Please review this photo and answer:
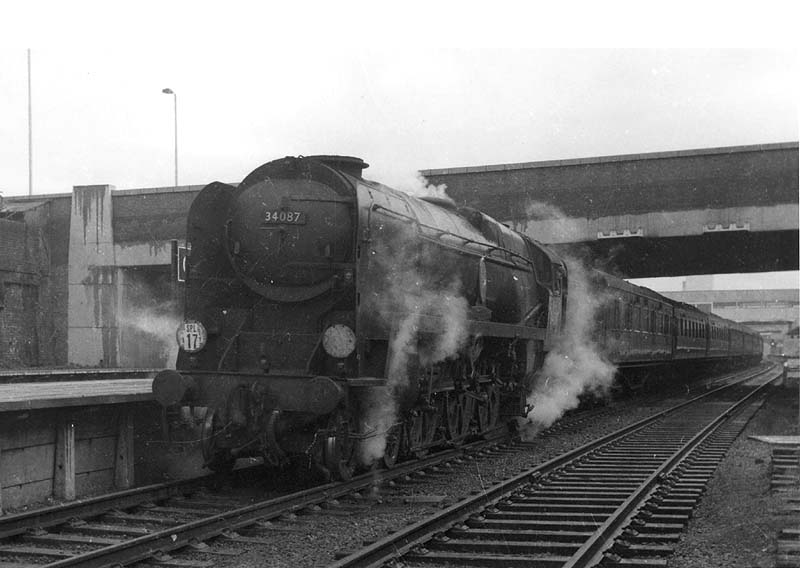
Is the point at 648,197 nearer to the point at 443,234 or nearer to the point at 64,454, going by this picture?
the point at 443,234

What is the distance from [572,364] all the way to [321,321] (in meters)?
8.42

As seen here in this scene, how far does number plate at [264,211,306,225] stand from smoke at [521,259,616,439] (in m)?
6.13

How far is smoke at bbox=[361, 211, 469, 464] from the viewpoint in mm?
8477

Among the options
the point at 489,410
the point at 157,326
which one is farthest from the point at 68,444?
the point at 157,326

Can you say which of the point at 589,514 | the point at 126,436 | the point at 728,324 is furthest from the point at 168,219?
the point at 728,324

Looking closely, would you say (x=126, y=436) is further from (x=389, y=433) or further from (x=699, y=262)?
(x=699, y=262)

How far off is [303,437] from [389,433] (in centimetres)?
118

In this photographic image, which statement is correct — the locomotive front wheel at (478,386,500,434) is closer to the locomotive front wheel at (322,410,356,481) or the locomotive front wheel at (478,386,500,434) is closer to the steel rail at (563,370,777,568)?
the steel rail at (563,370,777,568)

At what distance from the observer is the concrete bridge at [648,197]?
19.1 metres

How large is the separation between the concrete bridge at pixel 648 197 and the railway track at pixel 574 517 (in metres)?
8.95

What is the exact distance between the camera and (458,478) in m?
9.05

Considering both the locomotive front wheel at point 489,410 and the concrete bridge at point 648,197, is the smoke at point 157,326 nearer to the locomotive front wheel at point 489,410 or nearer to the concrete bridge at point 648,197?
the concrete bridge at point 648,197

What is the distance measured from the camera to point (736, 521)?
6863mm

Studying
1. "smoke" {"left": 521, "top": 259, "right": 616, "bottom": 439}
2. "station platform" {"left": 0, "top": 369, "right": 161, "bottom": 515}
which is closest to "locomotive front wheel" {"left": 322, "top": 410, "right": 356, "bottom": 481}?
"station platform" {"left": 0, "top": 369, "right": 161, "bottom": 515}
